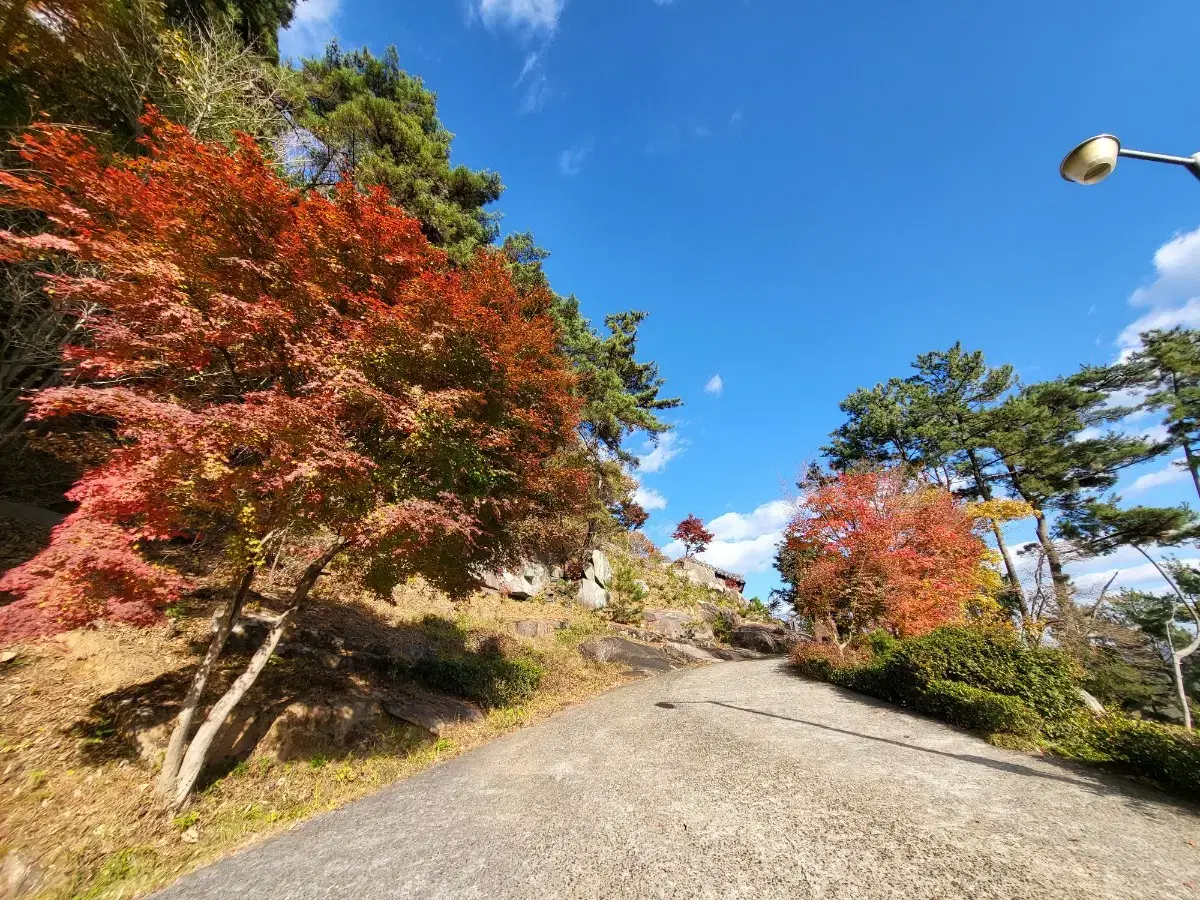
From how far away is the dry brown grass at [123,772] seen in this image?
13.2 ft

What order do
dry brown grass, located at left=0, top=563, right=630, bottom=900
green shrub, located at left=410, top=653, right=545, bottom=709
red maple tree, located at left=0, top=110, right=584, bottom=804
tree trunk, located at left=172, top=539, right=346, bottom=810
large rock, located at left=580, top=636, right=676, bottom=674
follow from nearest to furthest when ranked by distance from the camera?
dry brown grass, located at left=0, top=563, right=630, bottom=900
red maple tree, located at left=0, top=110, right=584, bottom=804
tree trunk, located at left=172, top=539, right=346, bottom=810
green shrub, located at left=410, top=653, right=545, bottom=709
large rock, located at left=580, top=636, right=676, bottom=674

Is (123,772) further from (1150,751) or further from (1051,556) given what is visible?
(1051,556)

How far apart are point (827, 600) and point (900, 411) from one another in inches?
605

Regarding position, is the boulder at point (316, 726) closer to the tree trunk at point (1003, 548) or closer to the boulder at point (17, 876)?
the boulder at point (17, 876)

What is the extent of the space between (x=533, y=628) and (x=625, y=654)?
9.70 ft

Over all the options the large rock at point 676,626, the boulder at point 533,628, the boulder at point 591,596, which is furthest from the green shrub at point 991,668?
the boulder at point 591,596

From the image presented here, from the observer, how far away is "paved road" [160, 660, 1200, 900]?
3.47m

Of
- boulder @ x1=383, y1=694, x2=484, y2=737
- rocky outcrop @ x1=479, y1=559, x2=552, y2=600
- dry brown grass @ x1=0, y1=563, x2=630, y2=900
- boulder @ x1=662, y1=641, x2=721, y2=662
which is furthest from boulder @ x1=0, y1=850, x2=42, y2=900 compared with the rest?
boulder @ x1=662, y1=641, x2=721, y2=662

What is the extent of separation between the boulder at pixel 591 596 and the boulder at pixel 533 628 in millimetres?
3592

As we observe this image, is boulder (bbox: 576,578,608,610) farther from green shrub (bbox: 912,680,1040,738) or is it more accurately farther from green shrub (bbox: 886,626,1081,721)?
green shrub (bbox: 912,680,1040,738)

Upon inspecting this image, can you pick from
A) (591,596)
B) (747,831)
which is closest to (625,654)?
(591,596)

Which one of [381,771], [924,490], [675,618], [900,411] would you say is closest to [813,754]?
[381,771]

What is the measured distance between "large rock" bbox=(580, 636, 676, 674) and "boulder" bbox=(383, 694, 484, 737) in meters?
5.08

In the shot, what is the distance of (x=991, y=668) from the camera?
7.35 meters
